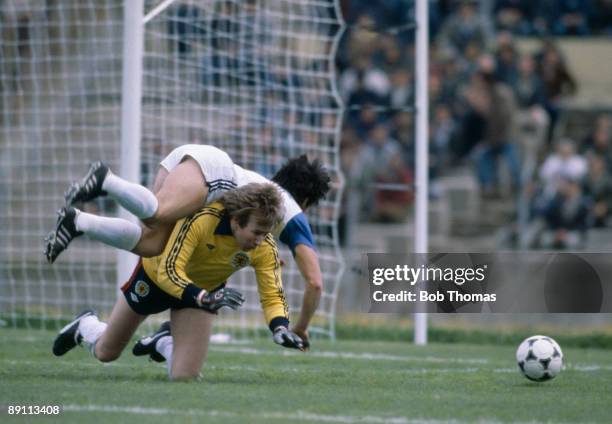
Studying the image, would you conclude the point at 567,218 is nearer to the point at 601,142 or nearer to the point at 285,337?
the point at 601,142

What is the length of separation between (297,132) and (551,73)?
8.10 metres

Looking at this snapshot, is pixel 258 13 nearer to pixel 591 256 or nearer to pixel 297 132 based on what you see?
pixel 297 132

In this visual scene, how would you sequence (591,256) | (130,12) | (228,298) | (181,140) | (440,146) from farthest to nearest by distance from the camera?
1. (440,146)
2. (591,256)
3. (181,140)
4. (130,12)
5. (228,298)

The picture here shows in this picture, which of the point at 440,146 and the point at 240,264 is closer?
the point at 240,264

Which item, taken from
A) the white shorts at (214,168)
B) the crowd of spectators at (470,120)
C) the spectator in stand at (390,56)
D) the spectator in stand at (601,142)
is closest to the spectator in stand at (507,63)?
the crowd of spectators at (470,120)

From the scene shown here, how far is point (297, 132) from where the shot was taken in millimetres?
13867

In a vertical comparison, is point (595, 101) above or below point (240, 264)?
above

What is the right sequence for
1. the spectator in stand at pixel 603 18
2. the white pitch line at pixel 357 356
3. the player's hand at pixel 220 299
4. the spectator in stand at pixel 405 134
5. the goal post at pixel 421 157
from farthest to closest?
1. the spectator in stand at pixel 603 18
2. the spectator in stand at pixel 405 134
3. the goal post at pixel 421 157
4. the white pitch line at pixel 357 356
5. the player's hand at pixel 220 299

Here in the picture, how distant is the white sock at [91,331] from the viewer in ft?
27.9

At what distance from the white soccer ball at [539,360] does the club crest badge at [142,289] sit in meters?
2.47

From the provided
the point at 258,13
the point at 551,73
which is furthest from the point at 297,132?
the point at 551,73

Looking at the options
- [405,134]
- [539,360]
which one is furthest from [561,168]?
[539,360]

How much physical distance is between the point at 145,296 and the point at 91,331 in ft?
2.30

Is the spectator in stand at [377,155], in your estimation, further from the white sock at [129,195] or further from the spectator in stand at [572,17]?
the white sock at [129,195]
